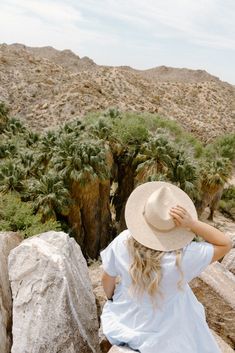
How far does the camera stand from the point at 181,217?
3564 millimetres

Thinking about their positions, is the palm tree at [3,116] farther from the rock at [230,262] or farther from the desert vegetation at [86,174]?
the rock at [230,262]

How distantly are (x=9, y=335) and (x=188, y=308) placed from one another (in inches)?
101

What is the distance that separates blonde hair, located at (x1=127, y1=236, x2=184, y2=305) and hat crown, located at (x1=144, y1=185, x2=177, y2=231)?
0.58ft

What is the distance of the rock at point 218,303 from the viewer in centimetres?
657

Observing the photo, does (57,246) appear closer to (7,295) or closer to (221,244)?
(7,295)

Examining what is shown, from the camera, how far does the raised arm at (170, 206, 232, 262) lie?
3.57m

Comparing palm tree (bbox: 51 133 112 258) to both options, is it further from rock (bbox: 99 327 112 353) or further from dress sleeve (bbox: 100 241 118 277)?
dress sleeve (bbox: 100 241 118 277)

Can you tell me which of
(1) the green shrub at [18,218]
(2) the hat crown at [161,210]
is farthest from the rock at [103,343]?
(1) the green shrub at [18,218]

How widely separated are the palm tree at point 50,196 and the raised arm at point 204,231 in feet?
66.4

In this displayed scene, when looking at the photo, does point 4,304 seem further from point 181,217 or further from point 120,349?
point 181,217

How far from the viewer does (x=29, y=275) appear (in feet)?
18.4

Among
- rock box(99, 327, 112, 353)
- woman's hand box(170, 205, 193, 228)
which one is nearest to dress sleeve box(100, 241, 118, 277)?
woman's hand box(170, 205, 193, 228)

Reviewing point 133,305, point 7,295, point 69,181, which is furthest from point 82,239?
point 133,305

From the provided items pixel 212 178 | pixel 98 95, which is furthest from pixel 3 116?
pixel 98 95
